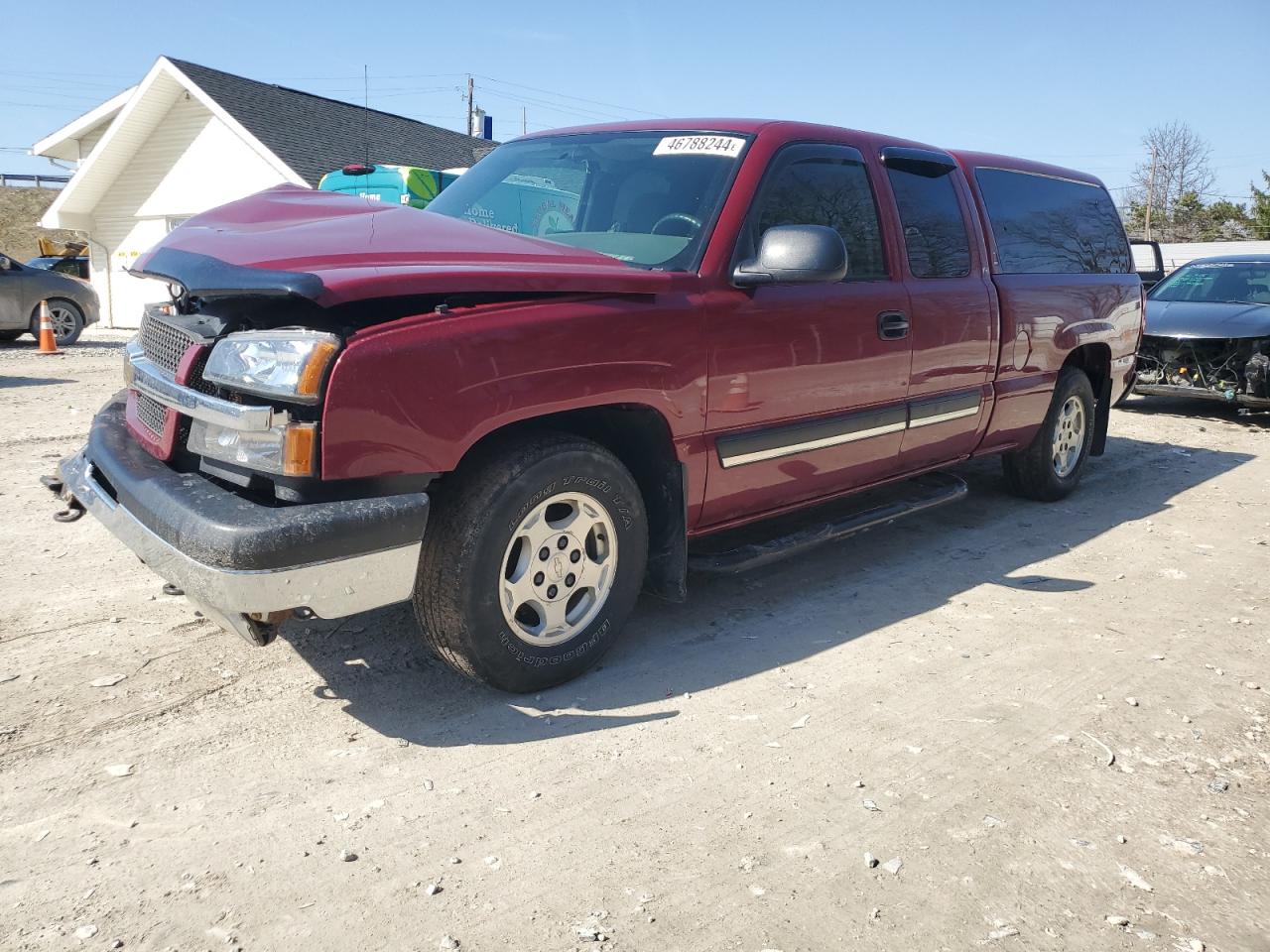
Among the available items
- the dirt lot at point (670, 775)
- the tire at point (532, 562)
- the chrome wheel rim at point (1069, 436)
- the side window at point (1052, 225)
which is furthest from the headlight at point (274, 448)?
the chrome wheel rim at point (1069, 436)

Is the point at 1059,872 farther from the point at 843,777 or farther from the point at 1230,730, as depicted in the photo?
the point at 1230,730

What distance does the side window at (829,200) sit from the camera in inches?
155

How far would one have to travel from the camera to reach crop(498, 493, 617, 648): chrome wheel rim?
3.18 meters

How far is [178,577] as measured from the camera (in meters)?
2.74

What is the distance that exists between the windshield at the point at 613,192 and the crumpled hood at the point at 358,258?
0.97 ft

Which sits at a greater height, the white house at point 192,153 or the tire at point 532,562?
the white house at point 192,153

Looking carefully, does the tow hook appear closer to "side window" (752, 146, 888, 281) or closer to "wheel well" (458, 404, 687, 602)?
"wheel well" (458, 404, 687, 602)

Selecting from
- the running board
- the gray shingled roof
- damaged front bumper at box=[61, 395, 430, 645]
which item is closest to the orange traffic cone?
the gray shingled roof

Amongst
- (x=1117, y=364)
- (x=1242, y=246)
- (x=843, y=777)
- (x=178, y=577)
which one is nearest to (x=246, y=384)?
(x=178, y=577)

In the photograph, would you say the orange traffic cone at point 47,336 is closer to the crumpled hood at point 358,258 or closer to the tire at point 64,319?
the tire at point 64,319

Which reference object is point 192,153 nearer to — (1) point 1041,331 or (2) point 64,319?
(2) point 64,319

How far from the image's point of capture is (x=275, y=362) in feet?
8.89

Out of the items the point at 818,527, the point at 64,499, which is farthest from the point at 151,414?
the point at 818,527

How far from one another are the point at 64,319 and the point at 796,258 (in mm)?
14888
